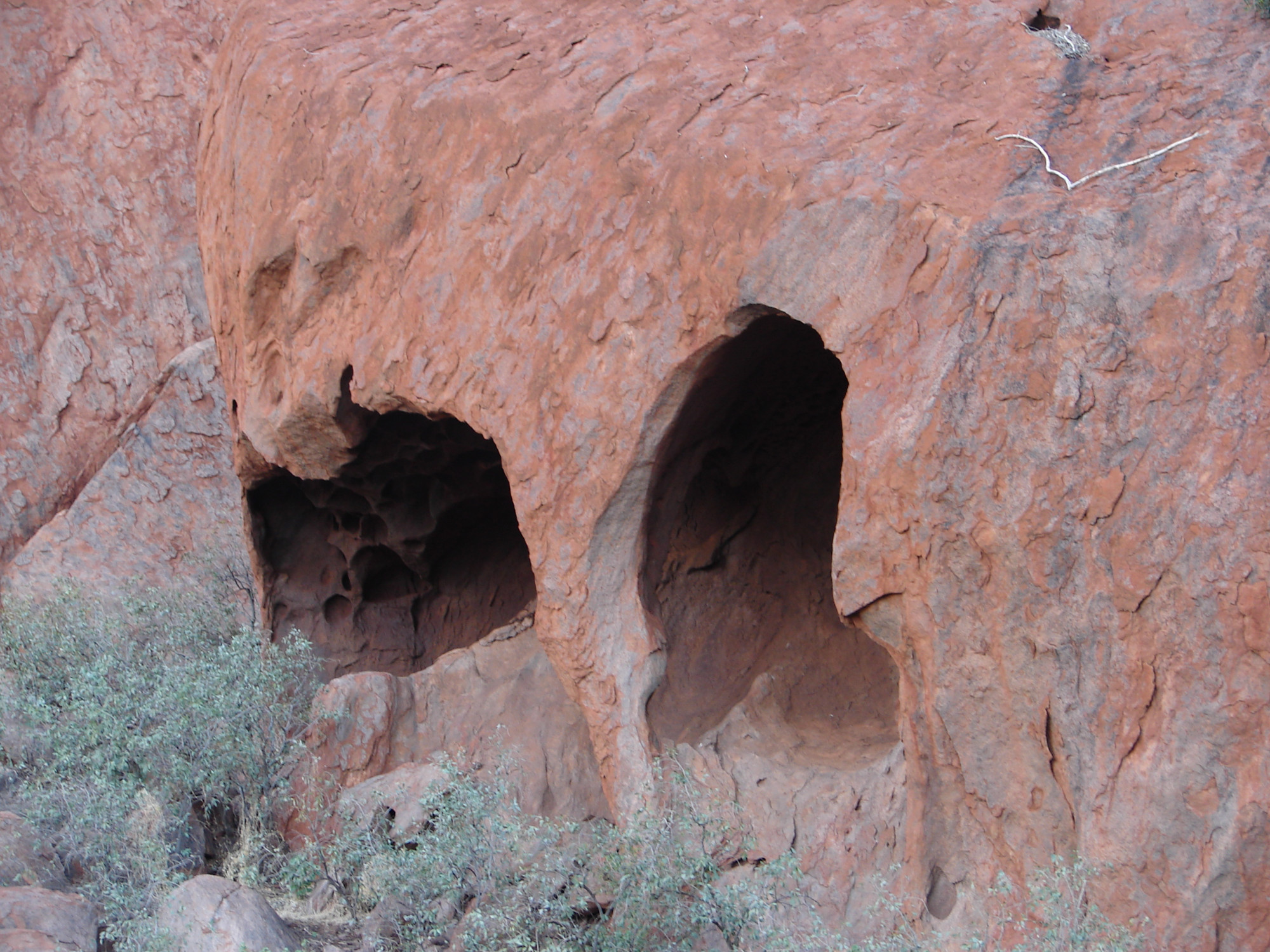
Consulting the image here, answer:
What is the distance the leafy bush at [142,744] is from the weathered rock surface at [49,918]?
0.35ft

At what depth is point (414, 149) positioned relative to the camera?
4867 millimetres

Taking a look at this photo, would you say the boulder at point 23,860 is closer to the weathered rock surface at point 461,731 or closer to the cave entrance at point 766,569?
the weathered rock surface at point 461,731

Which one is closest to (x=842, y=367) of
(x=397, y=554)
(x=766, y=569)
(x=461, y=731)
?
(x=766, y=569)

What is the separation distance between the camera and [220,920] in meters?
3.91

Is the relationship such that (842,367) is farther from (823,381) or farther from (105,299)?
(105,299)

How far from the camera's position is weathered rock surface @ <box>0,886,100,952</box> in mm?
3711

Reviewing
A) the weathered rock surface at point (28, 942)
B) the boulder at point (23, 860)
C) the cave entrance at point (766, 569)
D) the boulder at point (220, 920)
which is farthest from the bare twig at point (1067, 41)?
the boulder at point (23, 860)

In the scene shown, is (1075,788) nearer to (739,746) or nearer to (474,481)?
(739,746)

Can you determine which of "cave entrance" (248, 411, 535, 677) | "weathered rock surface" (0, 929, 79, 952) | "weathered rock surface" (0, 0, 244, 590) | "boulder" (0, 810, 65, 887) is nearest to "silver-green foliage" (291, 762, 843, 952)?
"weathered rock surface" (0, 929, 79, 952)

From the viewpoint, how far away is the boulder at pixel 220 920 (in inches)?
151

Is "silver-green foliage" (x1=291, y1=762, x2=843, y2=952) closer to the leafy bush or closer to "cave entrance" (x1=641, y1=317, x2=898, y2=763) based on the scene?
"cave entrance" (x1=641, y1=317, x2=898, y2=763)

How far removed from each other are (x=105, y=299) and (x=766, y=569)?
22.0 feet

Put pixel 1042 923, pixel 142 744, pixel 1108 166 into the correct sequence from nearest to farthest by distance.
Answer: pixel 1042 923
pixel 1108 166
pixel 142 744

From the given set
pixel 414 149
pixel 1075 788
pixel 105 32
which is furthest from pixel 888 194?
pixel 105 32
